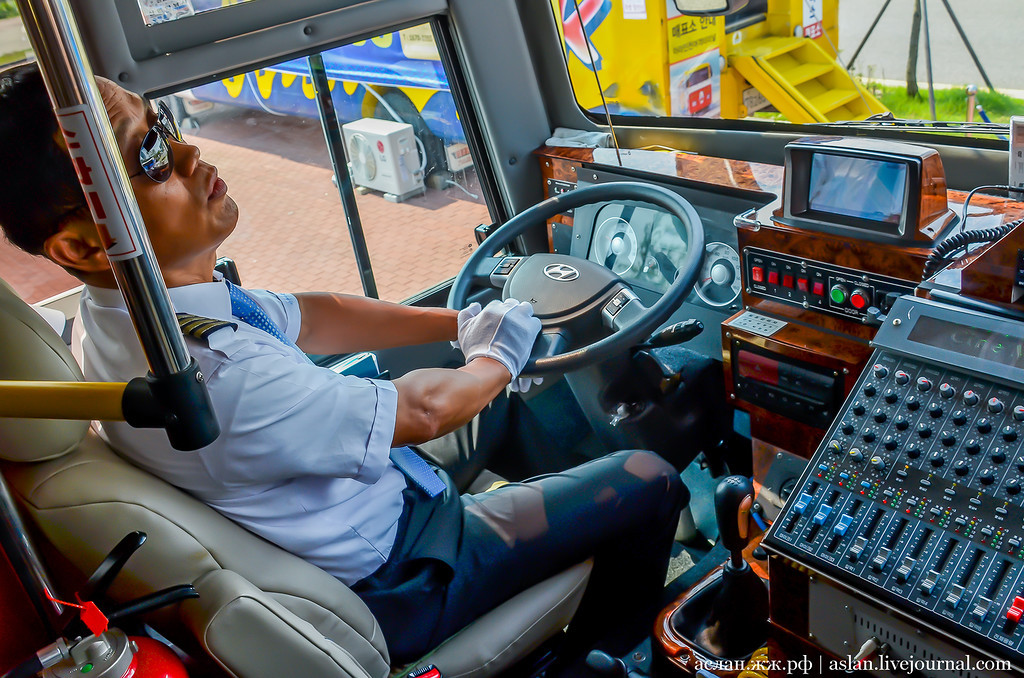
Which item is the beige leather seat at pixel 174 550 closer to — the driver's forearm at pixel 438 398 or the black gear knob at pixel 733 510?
the driver's forearm at pixel 438 398

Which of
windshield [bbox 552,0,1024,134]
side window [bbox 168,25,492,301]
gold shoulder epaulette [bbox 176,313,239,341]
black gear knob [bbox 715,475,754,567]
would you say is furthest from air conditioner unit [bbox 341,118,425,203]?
black gear knob [bbox 715,475,754,567]

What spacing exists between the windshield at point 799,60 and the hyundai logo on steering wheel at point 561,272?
25.8 inches

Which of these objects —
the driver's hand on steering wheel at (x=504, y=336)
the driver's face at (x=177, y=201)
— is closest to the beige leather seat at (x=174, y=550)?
the driver's face at (x=177, y=201)

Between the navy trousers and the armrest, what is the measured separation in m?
0.27

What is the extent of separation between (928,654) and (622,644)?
806 mm

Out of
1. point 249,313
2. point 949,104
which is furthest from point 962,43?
point 249,313

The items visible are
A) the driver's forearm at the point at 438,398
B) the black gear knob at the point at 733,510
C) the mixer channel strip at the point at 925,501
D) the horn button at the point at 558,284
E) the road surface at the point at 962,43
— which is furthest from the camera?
the road surface at the point at 962,43

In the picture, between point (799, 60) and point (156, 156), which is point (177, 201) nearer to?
point (156, 156)

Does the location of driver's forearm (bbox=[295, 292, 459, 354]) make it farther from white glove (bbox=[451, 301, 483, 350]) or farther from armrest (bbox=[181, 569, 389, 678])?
armrest (bbox=[181, 569, 389, 678])

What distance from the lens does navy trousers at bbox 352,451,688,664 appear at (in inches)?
56.4

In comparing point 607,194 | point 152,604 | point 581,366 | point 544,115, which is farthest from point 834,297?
point 544,115

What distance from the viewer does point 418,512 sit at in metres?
1.53

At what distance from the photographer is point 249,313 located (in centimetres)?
148

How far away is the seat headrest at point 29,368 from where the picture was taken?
3.73 feet
